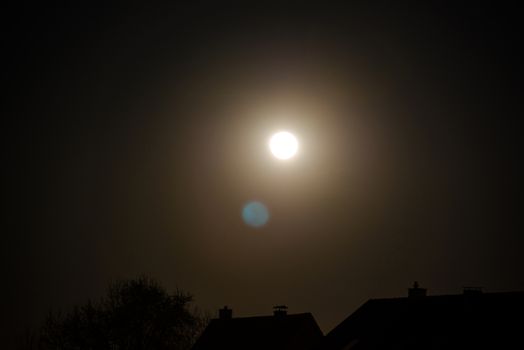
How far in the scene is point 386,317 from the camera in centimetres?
5953

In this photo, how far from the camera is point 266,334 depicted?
2995 inches

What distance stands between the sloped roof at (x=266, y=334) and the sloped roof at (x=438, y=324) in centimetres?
1083

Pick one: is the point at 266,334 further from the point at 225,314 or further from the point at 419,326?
the point at 419,326

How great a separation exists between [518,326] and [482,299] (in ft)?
16.5

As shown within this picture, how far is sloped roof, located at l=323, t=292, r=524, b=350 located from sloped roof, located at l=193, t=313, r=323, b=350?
35.5 ft

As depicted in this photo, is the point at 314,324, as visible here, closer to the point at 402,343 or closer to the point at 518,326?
the point at 402,343

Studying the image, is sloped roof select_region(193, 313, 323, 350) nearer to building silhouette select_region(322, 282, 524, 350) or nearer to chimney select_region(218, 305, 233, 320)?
chimney select_region(218, 305, 233, 320)

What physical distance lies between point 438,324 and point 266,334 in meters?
26.3

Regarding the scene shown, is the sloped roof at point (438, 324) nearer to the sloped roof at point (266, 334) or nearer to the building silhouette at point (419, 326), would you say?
the building silhouette at point (419, 326)

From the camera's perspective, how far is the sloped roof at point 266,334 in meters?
74.7

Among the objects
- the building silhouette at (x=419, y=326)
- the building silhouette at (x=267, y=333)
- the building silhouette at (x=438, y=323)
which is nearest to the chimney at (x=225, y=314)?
the building silhouette at (x=267, y=333)

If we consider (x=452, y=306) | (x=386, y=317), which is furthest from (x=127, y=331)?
(x=452, y=306)

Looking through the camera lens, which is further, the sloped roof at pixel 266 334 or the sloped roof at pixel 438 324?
the sloped roof at pixel 266 334

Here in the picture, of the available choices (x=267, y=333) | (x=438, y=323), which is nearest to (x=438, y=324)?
(x=438, y=323)
